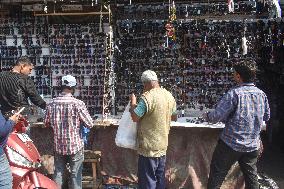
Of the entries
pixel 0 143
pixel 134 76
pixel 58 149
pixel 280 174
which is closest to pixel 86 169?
pixel 58 149

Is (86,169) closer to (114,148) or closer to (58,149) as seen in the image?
(114,148)

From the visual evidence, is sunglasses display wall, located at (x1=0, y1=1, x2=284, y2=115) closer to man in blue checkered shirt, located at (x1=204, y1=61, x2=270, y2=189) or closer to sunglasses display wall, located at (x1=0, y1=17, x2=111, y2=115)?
sunglasses display wall, located at (x1=0, y1=17, x2=111, y2=115)

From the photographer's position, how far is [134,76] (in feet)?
26.2

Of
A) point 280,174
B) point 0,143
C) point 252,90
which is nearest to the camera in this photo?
point 0,143

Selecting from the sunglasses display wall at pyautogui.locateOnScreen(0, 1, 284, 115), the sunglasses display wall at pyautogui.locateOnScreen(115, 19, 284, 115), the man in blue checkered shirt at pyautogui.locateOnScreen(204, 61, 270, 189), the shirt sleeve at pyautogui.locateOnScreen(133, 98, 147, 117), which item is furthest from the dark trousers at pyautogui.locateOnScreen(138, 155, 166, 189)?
the sunglasses display wall at pyautogui.locateOnScreen(115, 19, 284, 115)

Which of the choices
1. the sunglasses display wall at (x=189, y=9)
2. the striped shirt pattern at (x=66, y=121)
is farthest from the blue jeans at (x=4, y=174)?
the sunglasses display wall at (x=189, y=9)

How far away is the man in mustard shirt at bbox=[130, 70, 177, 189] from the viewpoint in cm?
536

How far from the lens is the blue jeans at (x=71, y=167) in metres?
5.71

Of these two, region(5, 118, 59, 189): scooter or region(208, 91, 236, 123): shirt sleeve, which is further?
region(208, 91, 236, 123): shirt sleeve

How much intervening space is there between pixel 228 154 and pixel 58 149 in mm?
2210

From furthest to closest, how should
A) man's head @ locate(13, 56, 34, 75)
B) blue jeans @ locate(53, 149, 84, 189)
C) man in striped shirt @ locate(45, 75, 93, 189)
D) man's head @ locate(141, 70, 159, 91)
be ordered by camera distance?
man's head @ locate(13, 56, 34, 75)
blue jeans @ locate(53, 149, 84, 189)
man in striped shirt @ locate(45, 75, 93, 189)
man's head @ locate(141, 70, 159, 91)

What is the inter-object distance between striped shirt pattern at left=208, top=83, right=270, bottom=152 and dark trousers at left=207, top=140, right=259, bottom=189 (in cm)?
8

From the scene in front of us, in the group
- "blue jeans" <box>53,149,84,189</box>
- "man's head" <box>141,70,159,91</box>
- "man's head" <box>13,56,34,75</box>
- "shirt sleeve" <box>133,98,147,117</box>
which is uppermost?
"man's head" <box>13,56,34,75</box>

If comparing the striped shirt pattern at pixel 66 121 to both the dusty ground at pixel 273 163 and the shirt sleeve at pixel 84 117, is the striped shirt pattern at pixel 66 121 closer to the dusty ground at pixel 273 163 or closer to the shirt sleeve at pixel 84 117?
the shirt sleeve at pixel 84 117
